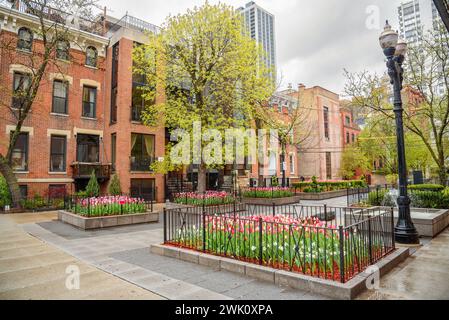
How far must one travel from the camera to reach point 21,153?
19594 mm

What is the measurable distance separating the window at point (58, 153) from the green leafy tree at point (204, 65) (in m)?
8.32

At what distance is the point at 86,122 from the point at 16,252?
16.6m

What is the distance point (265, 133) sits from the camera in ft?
77.3

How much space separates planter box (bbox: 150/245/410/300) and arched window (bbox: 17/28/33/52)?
809 inches

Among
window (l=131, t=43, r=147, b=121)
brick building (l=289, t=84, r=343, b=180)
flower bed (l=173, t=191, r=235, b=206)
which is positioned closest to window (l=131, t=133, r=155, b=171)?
window (l=131, t=43, r=147, b=121)

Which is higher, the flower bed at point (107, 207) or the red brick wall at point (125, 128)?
the red brick wall at point (125, 128)

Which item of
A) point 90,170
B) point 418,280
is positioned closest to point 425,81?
point 418,280

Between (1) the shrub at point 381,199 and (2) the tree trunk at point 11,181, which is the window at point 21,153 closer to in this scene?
(2) the tree trunk at point 11,181

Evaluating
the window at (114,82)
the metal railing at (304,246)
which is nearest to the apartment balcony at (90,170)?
the window at (114,82)

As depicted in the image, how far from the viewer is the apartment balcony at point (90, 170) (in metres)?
20.9

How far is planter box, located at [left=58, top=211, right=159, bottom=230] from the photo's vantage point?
1127 cm

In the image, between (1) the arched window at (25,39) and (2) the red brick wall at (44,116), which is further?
(1) the arched window at (25,39)

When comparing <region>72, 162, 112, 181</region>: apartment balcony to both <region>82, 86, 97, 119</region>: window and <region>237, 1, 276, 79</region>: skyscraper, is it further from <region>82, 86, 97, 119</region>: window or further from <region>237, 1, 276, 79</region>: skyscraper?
<region>237, 1, 276, 79</region>: skyscraper
